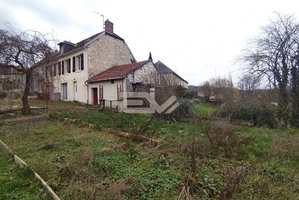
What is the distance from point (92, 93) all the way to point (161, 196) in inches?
611

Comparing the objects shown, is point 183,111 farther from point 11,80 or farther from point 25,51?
point 11,80

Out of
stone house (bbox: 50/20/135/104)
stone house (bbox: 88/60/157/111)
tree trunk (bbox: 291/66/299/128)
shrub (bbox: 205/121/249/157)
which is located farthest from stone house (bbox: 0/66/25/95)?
tree trunk (bbox: 291/66/299/128)

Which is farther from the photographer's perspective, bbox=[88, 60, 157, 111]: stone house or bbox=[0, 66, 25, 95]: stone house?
bbox=[88, 60, 157, 111]: stone house

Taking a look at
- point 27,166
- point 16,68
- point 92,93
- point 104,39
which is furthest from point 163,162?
point 104,39

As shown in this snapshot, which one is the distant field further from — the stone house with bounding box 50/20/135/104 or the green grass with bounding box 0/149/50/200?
the stone house with bounding box 50/20/135/104

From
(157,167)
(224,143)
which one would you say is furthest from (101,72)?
(157,167)

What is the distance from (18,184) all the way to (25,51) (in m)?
9.14

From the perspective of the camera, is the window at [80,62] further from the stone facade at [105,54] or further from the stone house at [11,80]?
the stone house at [11,80]

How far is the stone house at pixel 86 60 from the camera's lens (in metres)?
16.8

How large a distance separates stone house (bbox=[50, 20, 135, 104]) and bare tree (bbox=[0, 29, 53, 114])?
6271 mm

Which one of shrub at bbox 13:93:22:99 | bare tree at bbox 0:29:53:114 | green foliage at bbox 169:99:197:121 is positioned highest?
bare tree at bbox 0:29:53:114

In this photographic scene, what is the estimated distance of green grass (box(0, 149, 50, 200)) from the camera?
273 centimetres

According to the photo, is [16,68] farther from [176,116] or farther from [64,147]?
[176,116]

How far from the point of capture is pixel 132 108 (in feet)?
40.1
